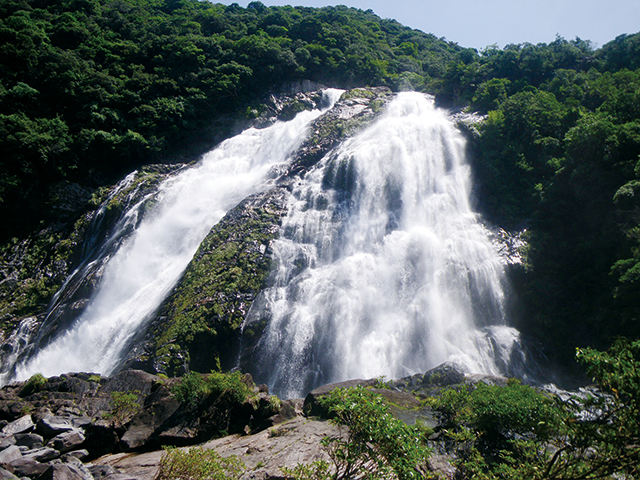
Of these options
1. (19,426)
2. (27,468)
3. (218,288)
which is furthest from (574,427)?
(218,288)

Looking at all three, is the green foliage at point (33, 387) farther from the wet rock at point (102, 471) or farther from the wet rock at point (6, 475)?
the wet rock at point (6, 475)

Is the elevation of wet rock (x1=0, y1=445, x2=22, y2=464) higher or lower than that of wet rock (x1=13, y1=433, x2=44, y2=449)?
higher

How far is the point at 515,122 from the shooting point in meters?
19.6

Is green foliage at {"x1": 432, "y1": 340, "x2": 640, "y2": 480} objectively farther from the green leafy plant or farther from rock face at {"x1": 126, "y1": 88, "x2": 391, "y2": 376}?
rock face at {"x1": 126, "y1": 88, "x2": 391, "y2": 376}

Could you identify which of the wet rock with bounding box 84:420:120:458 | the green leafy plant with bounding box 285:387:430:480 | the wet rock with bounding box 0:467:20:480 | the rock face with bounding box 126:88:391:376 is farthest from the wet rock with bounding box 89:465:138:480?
the rock face with bounding box 126:88:391:376

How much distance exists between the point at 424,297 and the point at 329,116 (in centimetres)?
1638

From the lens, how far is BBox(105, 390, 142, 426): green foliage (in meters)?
7.31

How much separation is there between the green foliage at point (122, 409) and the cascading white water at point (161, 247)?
19.0 feet

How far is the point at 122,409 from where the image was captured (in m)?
7.47

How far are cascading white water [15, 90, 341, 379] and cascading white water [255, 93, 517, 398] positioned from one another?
521cm

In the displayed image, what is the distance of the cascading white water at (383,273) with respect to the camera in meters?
12.2

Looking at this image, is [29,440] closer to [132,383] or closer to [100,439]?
[100,439]

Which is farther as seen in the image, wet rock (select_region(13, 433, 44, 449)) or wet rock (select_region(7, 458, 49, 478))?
wet rock (select_region(13, 433, 44, 449))

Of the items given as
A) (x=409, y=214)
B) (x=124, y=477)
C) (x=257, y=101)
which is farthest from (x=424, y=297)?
(x=257, y=101)
